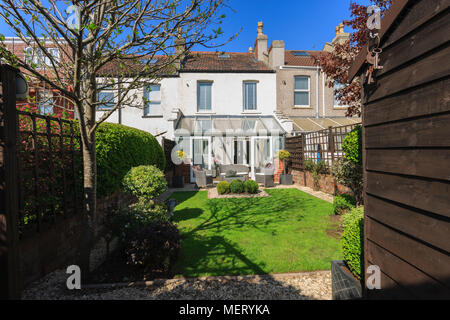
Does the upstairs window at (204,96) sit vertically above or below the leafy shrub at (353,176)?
above

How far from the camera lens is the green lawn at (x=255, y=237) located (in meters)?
3.73

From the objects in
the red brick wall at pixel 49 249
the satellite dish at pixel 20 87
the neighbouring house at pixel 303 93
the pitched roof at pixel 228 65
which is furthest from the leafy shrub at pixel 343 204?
the pitched roof at pixel 228 65

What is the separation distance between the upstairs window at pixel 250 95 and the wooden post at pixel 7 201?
14840 millimetres

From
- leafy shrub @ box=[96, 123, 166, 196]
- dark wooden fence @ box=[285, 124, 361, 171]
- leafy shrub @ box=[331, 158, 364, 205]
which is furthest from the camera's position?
dark wooden fence @ box=[285, 124, 361, 171]

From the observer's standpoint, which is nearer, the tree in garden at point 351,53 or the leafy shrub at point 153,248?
the leafy shrub at point 153,248

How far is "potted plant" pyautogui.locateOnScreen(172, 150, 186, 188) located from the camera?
12.3 meters

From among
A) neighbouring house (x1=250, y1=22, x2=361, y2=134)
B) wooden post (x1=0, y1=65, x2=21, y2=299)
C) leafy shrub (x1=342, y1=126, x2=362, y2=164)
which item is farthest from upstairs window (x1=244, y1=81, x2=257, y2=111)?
wooden post (x1=0, y1=65, x2=21, y2=299)

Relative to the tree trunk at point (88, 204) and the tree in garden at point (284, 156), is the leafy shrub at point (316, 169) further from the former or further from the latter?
the tree trunk at point (88, 204)

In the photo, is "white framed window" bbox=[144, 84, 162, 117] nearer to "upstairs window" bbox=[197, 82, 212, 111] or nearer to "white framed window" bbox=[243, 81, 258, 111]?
"upstairs window" bbox=[197, 82, 212, 111]

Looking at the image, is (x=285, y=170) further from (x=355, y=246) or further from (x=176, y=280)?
(x=176, y=280)

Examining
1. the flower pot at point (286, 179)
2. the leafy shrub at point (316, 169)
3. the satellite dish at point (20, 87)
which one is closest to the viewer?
the satellite dish at point (20, 87)

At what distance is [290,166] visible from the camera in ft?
44.4

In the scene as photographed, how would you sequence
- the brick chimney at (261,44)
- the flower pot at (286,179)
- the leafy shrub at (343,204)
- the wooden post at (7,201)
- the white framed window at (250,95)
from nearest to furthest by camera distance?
the wooden post at (7,201)
the leafy shrub at (343,204)
the flower pot at (286,179)
the white framed window at (250,95)
the brick chimney at (261,44)

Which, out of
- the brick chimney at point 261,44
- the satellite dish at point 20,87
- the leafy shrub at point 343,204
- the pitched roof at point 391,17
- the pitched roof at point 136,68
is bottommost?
the leafy shrub at point 343,204
